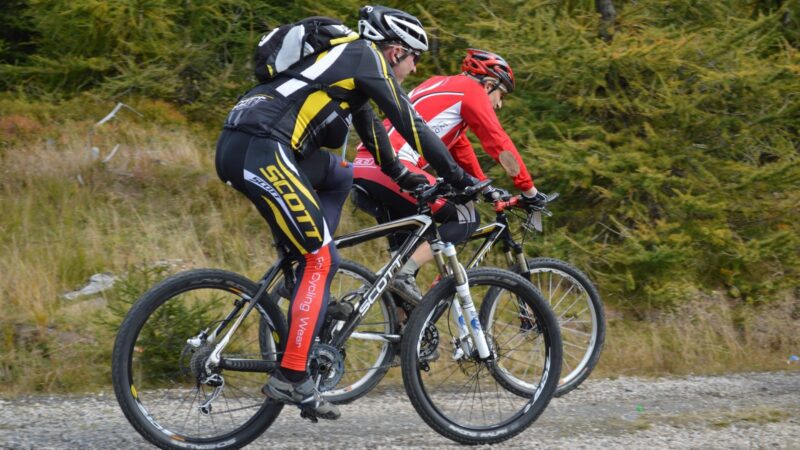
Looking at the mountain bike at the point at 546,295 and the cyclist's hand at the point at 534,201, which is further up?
the cyclist's hand at the point at 534,201

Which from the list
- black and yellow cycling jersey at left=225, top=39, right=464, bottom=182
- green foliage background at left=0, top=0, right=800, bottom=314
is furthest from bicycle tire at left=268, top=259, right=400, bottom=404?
green foliage background at left=0, top=0, right=800, bottom=314

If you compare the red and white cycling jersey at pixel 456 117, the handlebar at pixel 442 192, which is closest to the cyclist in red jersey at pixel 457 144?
the red and white cycling jersey at pixel 456 117

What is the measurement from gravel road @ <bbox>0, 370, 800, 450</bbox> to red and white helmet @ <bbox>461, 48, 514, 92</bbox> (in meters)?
2.16

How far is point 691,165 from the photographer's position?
8.48 m

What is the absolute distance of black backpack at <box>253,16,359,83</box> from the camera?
4.31 meters

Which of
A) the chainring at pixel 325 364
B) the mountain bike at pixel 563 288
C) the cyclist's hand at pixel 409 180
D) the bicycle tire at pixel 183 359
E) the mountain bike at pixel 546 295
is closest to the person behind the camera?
the bicycle tire at pixel 183 359

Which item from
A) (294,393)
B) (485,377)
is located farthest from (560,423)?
(294,393)

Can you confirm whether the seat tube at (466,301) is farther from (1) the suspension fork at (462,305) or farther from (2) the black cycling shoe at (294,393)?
(2) the black cycling shoe at (294,393)

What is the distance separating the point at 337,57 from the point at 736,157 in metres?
5.54

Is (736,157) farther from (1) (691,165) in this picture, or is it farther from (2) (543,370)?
(2) (543,370)

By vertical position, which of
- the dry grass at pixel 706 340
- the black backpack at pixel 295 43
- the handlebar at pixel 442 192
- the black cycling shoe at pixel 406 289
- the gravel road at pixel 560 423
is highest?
the black backpack at pixel 295 43

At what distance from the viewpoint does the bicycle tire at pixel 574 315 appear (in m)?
5.88

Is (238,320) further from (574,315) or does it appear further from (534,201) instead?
(574,315)

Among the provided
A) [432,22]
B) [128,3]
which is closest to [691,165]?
[432,22]
